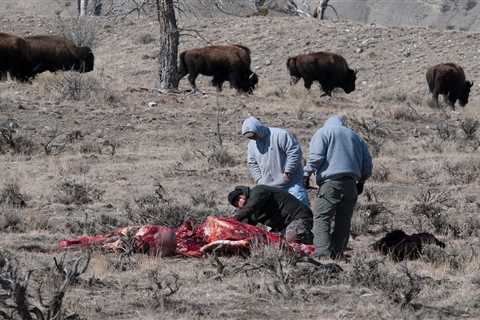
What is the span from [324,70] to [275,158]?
2161cm

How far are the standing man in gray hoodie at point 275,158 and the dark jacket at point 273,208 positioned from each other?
326 millimetres

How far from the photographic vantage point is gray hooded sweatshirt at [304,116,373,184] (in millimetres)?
11156

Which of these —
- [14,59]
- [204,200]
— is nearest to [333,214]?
[204,200]

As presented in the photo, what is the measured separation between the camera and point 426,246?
11320mm

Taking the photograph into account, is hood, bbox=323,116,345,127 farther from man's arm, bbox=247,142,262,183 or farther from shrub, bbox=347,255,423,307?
shrub, bbox=347,255,423,307

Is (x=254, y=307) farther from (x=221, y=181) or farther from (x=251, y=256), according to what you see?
(x=221, y=181)

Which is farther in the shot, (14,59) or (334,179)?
(14,59)

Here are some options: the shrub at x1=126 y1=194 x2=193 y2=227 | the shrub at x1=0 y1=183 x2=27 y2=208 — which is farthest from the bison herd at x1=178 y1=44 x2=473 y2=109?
the shrub at x1=126 y1=194 x2=193 y2=227

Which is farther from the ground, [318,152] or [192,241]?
[318,152]

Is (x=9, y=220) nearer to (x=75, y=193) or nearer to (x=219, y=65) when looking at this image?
(x=75, y=193)

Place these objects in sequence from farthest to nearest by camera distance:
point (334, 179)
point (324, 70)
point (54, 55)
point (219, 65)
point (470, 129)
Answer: point (324, 70) → point (219, 65) → point (54, 55) → point (470, 129) → point (334, 179)

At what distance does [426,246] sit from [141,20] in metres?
36.6

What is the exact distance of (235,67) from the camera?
32219 millimetres

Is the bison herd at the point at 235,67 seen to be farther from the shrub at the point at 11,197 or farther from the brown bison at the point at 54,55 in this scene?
the shrub at the point at 11,197
